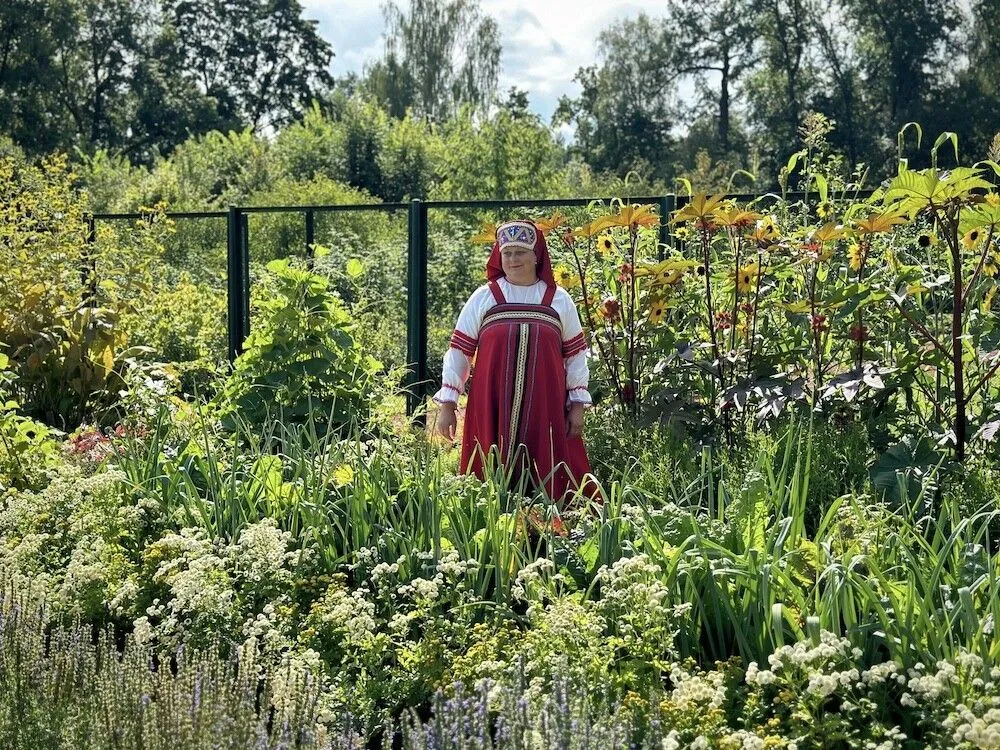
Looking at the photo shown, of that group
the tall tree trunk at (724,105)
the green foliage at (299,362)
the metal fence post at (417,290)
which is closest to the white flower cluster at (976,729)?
the green foliage at (299,362)

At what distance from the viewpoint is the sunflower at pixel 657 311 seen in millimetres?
4457

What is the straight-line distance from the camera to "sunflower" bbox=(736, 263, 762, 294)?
4188 millimetres

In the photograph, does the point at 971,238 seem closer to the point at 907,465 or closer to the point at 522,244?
the point at 907,465

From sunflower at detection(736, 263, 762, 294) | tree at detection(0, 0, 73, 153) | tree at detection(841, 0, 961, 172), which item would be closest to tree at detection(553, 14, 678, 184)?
tree at detection(841, 0, 961, 172)

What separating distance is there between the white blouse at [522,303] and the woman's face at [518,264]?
3 cm

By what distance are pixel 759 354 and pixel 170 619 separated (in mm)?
2618

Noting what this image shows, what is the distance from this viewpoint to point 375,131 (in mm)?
20688

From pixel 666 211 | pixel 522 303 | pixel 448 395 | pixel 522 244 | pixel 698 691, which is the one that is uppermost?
pixel 666 211

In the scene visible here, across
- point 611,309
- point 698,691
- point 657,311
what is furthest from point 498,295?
point 698,691

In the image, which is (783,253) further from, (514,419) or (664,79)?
(664,79)

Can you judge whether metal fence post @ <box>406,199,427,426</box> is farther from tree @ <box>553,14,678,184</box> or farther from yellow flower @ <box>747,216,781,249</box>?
tree @ <box>553,14,678,184</box>

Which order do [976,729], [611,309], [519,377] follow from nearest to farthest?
[976,729] < [519,377] < [611,309]

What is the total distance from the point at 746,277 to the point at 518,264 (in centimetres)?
92

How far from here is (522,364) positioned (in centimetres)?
406
